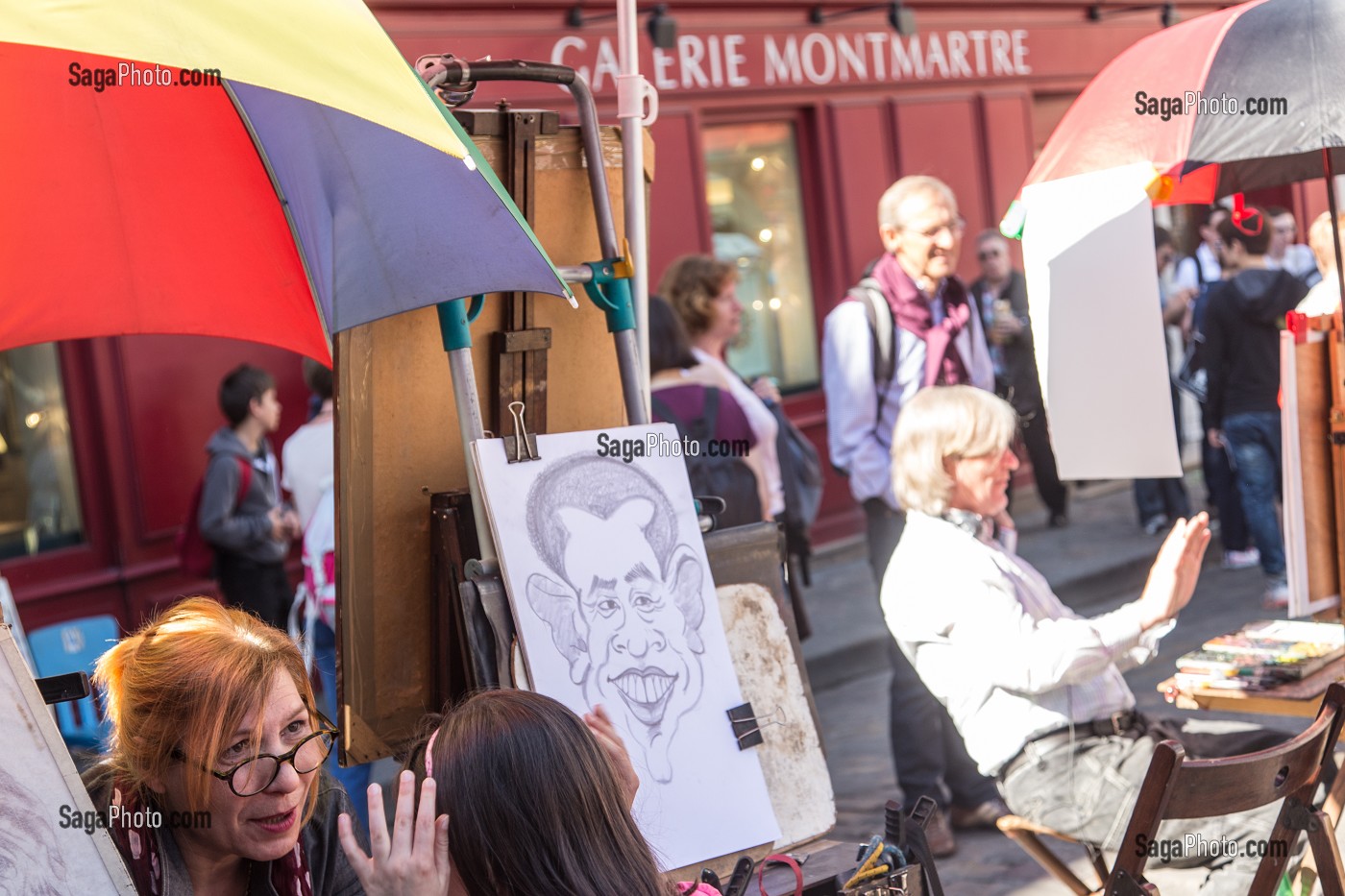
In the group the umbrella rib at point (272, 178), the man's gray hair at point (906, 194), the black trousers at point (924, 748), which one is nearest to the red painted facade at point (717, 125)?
the man's gray hair at point (906, 194)

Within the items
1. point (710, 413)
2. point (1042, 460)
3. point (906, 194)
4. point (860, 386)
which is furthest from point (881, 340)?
point (1042, 460)

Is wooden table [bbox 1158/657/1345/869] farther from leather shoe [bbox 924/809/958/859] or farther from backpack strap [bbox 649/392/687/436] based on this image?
backpack strap [bbox 649/392/687/436]

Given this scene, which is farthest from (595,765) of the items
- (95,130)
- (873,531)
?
(873,531)

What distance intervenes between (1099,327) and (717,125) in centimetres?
605

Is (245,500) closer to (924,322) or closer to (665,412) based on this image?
(665,412)

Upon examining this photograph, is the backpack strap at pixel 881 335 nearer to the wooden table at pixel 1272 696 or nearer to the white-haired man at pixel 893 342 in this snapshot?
the white-haired man at pixel 893 342

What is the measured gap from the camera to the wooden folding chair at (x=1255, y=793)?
253 centimetres

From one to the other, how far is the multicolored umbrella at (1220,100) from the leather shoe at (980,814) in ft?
7.22

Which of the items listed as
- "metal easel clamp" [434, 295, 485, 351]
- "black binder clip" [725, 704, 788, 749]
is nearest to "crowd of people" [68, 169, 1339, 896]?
"black binder clip" [725, 704, 788, 749]

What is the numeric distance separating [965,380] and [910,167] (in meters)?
4.99

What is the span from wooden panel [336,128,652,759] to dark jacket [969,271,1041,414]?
5.98 m

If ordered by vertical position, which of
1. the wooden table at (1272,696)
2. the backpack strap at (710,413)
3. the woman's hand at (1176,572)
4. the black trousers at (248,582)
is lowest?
the wooden table at (1272,696)

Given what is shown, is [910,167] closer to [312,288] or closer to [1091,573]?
[1091,573]

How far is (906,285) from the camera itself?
4984mm
